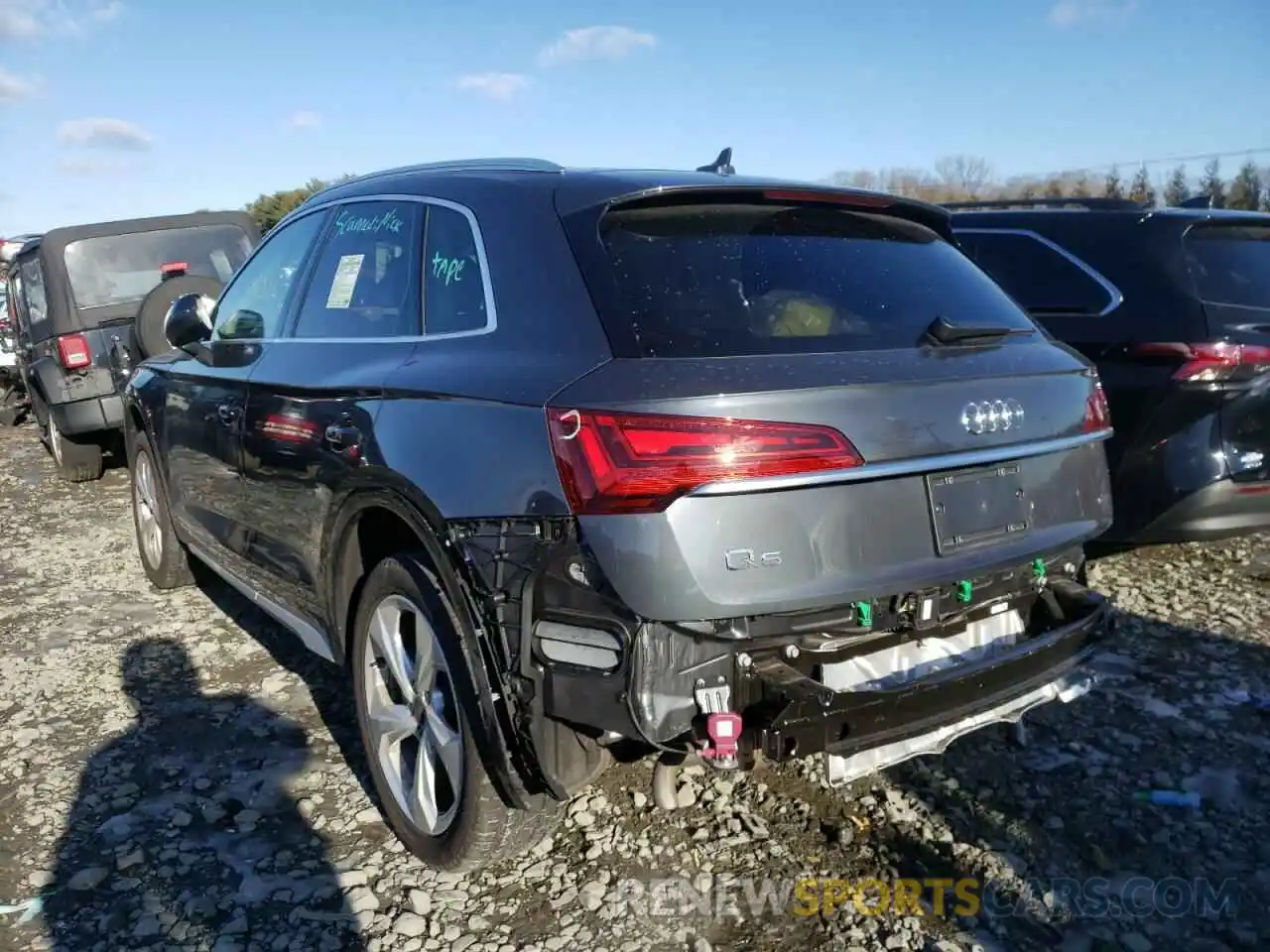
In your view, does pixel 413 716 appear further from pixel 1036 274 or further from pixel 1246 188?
pixel 1246 188

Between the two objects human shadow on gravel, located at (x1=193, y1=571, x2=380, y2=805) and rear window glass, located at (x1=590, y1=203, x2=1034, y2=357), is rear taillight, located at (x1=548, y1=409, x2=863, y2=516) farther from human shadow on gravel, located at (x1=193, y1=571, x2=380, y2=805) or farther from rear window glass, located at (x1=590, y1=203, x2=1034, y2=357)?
human shadow on gravel, located at (x1=193, y1=571, x2=380, y2=805)

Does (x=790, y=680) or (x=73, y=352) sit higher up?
(x=73, y=352)

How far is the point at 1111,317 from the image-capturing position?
4578 millimetres

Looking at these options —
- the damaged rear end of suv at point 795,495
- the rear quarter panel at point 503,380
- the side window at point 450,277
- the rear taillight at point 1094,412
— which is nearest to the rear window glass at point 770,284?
the damaged rear end of suv at point 795,495

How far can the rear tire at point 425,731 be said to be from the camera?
8.52ft

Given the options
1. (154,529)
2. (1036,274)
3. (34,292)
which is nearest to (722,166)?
(1036,274)

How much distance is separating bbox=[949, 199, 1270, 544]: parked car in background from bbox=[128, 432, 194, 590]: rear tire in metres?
4.32

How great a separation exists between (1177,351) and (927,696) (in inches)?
105

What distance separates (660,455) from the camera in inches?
83.9

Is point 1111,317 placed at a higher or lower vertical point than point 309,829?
higher

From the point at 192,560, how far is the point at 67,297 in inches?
146

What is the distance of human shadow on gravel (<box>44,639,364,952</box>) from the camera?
2668 mm

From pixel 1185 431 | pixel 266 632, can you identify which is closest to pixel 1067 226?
pixel 1185 431

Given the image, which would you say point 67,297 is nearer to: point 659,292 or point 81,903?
point 81,903
